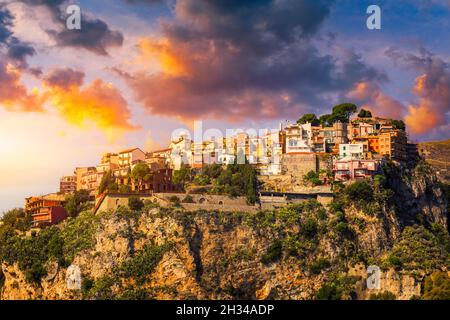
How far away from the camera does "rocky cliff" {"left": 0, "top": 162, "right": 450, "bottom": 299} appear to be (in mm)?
63531

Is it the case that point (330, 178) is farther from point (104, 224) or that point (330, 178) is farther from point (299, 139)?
point (104, 224)

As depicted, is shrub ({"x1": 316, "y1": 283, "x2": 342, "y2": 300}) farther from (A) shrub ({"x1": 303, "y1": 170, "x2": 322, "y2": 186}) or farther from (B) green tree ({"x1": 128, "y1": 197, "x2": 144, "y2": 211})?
(B) green tree ({"x1": 128, "y1": 197, "x2": 144, "y2": 211})

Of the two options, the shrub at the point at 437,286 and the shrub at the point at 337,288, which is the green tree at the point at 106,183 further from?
the shrub at the point at 437,286

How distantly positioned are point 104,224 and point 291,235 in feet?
40.1

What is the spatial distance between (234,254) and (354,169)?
471 inches

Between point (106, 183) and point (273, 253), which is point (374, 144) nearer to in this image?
point (273, 253)

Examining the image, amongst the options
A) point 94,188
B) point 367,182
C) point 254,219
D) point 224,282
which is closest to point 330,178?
point 367,182

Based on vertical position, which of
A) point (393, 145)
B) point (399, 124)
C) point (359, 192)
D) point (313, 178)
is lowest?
point (359, 192)

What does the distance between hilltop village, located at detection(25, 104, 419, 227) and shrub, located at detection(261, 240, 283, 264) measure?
377 centimetres

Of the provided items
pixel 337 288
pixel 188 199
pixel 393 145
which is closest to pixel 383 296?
pixel 337 288

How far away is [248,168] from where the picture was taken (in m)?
73.8

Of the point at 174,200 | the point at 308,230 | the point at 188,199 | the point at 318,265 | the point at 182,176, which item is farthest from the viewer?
the point at 182,176

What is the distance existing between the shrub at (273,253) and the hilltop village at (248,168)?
12.4ft

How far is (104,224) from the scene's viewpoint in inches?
2589
